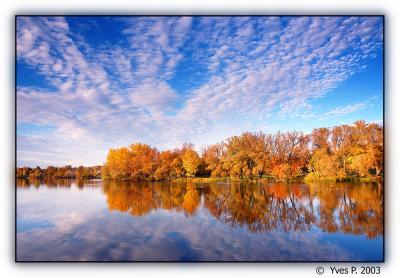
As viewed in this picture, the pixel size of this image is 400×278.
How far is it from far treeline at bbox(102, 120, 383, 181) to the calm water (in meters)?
2.40

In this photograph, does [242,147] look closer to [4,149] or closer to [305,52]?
[305,52]

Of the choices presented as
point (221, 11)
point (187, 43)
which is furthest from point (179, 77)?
point (221, 11)

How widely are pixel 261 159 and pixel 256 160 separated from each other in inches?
14.6

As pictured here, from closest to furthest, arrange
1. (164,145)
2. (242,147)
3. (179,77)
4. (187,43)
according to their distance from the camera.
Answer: (187,43), (179,77), (164,145), (242,147)

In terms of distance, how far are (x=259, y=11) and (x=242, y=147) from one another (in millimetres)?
13972

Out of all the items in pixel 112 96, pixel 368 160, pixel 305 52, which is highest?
pixel 305 52

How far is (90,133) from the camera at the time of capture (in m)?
9.08

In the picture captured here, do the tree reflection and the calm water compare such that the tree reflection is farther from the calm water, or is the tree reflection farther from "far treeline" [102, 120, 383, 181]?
"far treeline" [102, 120, 383, 181]

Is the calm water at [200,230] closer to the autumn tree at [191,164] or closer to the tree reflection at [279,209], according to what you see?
the tree reflection at [279,209]

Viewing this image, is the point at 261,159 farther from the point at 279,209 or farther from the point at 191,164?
the point at 279,209

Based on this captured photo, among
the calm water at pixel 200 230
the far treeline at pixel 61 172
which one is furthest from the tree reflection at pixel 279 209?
the far treeline at pixel 61 172

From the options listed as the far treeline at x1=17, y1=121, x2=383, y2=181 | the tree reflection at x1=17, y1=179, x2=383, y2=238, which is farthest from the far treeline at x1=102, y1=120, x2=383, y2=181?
the tree reflection at x1=17, y1=179, x2=383, y2=238

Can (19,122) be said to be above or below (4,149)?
above

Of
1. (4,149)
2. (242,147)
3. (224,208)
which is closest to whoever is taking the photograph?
(4,149)
